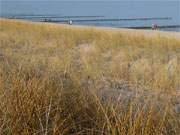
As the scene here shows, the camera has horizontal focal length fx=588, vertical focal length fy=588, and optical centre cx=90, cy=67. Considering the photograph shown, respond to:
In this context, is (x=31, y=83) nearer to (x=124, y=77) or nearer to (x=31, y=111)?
(x=31, y=111)

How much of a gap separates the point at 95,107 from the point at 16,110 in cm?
64

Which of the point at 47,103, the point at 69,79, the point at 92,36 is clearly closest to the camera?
the point at 47,103

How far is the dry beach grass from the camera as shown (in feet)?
11.9

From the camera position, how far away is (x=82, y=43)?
446 inches

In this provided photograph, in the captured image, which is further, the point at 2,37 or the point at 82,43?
the point at 2,37

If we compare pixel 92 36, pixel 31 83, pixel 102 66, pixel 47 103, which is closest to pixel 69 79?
pixel 31 83

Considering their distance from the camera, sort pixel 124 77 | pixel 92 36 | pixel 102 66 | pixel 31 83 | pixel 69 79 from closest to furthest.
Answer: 1. pixel 31 83
2. pixel 69 79
3. pixel 124 77
4. pixel 102 66
5. pixel 92 36

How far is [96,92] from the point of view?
486 centimetres

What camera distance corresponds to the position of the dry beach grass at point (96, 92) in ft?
11.9

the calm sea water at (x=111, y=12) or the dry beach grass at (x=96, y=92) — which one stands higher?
the dry beach grass at (x=96, y=92)

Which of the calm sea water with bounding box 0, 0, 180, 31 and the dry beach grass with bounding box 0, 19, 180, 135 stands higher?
the dry beach grass with bounding box 0, 19, 180, 135

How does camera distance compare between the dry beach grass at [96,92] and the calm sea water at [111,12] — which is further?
the calm sea water at [111,12]

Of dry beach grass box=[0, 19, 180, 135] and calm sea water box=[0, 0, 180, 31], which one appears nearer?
dry beach grass box=[0, 19, 180, 135]

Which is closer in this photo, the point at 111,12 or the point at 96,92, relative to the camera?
the point at 96,92
